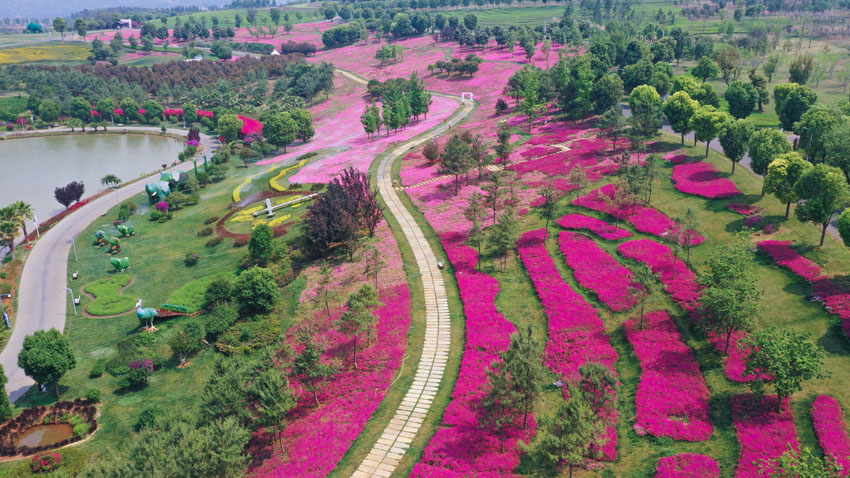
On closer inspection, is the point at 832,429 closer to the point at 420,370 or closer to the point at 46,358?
the point at 420,370

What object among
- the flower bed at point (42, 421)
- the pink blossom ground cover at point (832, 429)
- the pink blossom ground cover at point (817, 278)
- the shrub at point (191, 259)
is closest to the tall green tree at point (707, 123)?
the pink blossom ground cover at point (817, 278)

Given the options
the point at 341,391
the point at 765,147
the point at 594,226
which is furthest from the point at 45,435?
the point at 765,147

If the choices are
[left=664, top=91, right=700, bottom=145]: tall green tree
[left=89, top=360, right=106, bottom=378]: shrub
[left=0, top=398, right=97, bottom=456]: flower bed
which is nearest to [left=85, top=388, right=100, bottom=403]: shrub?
[left=0, top=398, right=97, bottom=456]: flower bed

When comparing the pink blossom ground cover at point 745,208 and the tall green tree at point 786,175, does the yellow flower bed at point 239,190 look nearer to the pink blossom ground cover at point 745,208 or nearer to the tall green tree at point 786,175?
the pink blossom ground cover at point 745,208

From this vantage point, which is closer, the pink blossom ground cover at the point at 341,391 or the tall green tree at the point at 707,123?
the pink blossom ground cover at the point at 341,391

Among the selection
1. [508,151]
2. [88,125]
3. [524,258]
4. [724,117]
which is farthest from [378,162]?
[88,125]

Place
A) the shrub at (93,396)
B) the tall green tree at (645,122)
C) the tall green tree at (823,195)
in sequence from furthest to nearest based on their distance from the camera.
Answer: the tall green tree at (645,122), the tall green tree at (823,195), the shrub at (93,396)

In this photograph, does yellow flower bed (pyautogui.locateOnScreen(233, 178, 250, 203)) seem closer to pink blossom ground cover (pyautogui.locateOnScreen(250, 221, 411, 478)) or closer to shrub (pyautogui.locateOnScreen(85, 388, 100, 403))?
pink blossom ground cover (pyautogui.locateOnScreen(250, 221, 411, 478))

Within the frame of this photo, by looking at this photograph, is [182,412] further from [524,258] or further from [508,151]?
[508,151]
